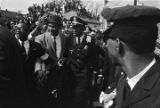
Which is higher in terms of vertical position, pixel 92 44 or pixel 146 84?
pixel 146 84

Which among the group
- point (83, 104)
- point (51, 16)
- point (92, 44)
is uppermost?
point (51, 16)

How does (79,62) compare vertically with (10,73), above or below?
below

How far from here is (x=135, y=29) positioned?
3172mm

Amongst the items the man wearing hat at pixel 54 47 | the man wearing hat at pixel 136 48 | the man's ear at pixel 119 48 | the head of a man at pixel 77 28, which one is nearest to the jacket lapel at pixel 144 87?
the man wearing hat at pixel 136 48

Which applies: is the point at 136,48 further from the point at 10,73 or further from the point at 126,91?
the point at 10,73

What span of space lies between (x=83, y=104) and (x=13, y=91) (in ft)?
21.7

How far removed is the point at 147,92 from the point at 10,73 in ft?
6.14

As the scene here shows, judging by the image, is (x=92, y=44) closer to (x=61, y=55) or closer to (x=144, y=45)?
(x=61, y=55)

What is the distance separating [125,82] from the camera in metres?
3.31

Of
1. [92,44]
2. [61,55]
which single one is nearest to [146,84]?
[61,55]

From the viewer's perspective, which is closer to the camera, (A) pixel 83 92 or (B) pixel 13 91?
(B) pixel 13 91

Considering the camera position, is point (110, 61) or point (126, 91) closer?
point (126, 91)

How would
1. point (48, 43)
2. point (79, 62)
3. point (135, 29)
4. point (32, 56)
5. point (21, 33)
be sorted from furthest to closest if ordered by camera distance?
point (79, 62) → point (21, 33) → point (48, 43) → point (32, 56) → point (135, 29)

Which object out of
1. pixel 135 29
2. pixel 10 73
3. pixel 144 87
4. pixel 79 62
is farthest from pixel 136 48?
pixel 79 62
